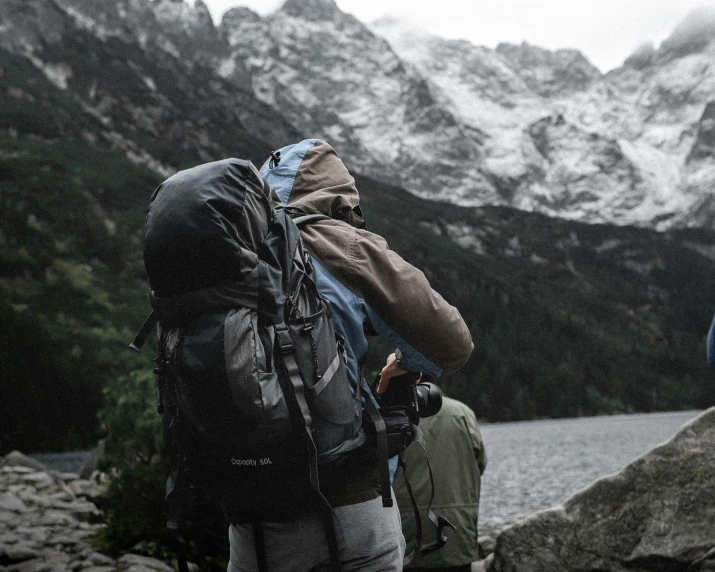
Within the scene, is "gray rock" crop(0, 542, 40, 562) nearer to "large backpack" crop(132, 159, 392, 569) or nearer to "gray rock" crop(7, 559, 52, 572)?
"gray rock" crop(7, 559, 52, 572)

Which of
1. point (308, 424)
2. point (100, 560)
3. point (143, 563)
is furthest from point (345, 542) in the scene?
point (100, 560)

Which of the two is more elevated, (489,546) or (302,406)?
(302,406)

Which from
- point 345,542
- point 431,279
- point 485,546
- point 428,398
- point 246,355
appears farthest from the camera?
point 431,279

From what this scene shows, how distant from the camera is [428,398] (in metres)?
2.81

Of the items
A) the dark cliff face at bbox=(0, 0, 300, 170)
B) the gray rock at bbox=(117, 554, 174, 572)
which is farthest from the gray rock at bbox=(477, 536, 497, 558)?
the dark cliff face at bbox=(0, 0, 300, 170)

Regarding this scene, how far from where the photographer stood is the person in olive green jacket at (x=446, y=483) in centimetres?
495

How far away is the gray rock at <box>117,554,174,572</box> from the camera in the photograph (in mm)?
5980

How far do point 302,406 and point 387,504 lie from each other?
45 centimetres

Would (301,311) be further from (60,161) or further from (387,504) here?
(60,161)

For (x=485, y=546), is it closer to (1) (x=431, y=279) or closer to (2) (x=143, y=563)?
(2) (x=143, y=563)

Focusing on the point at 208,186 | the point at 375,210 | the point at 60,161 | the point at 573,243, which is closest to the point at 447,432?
the point at 208,186

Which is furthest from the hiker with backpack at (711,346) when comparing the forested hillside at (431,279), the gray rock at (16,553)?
the forested hillside at (431,279)

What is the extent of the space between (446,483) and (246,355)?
308 centimetres

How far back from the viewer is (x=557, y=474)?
24.6 m
